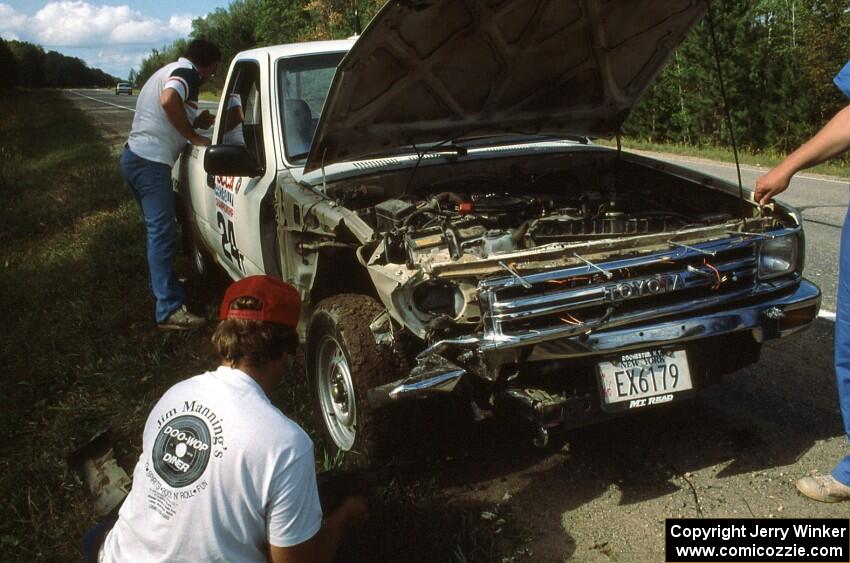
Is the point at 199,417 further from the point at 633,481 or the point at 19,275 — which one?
the point at 19,275

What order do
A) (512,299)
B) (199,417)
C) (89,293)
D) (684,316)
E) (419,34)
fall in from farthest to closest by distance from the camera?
1. (89,293)
2. (419,34)
3. (684,316)
4. (512,299)
5. (199,417)

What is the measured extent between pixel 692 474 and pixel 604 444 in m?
0.42

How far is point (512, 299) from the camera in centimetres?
271

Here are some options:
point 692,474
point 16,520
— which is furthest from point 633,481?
point 16,520

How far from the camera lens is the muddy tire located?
302 cm

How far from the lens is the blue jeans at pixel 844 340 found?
9.11ft

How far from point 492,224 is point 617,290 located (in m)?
0.94

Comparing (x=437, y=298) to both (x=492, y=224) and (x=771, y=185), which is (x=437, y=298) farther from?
(x=771, y=185)

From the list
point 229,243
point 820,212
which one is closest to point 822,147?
point 229,243

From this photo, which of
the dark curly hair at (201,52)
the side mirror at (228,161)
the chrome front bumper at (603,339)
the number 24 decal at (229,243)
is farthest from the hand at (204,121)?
the chrome front bumper at (603,339)

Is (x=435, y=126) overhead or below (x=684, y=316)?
overhead

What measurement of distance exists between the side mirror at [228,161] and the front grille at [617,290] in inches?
66.7

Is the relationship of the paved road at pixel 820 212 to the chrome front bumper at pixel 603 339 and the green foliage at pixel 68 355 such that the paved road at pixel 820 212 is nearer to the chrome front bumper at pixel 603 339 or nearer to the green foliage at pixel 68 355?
the chrome front bumper at pixel 603 339

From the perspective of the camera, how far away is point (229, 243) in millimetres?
4809
